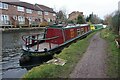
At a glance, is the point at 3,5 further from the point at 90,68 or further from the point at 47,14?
the point at 90,68

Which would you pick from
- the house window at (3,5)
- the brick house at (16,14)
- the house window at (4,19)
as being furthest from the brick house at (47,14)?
the house window at (4,19)

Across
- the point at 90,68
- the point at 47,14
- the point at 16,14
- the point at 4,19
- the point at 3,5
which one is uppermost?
the point at 3,5

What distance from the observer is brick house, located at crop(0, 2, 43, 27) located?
43397 mm

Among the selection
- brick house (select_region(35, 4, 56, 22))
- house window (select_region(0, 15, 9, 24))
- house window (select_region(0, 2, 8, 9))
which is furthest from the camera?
brick house (select_region(35, 4, 56, 22))

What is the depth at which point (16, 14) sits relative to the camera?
159 ft

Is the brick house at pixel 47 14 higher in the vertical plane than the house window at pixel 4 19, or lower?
higher

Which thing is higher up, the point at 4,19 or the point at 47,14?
the point at 47,14

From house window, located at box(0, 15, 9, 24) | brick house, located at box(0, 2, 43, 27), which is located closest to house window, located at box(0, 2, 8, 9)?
brick house, located at box(0, 2, 43, 27)

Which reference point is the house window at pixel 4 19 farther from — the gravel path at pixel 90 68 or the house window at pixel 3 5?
the gravel path at pixel 90 68

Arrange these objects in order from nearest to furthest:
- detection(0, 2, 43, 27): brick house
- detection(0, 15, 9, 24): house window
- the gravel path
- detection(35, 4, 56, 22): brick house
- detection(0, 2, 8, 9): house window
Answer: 1. the gravel path
2. detection(0, 15, 9, 24): house window
3. detection(0, 2, 8, 9): house window
4. detection(0, 2, 43, 27): brick house
5. detection(35, 4, 56, 22): brick house

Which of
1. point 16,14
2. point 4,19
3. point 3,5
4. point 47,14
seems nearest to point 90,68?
point 4,19

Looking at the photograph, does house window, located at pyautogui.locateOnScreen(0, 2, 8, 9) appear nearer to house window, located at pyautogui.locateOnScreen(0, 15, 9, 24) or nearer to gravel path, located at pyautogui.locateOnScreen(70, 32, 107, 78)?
house window, located at pyautogui.locateOnScreen(0, 15, 9, 24)

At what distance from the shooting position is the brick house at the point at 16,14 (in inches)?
1709

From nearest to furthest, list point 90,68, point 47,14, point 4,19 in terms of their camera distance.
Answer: point 90,68 < point 4,19 < point 47,14
